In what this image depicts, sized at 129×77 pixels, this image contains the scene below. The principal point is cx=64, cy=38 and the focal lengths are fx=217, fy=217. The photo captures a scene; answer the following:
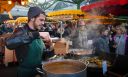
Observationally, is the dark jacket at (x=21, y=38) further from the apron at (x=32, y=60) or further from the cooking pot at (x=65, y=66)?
the cooking pot at (x=65, y=66)

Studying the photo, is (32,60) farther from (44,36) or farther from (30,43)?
(44,36)

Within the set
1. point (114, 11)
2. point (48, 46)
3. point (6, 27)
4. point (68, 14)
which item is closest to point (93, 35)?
point (114, 11)

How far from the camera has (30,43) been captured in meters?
2.30

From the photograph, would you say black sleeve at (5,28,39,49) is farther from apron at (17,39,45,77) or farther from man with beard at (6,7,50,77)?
apron at (17,39,45,77)

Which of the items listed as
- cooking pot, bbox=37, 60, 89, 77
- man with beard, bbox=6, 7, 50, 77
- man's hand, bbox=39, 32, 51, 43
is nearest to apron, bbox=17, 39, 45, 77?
man with beard, bbox=6, 7, 50, 77

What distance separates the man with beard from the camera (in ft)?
7.23

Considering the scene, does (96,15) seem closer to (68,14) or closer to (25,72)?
(68,14)

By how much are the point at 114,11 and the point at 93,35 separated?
1093 mm

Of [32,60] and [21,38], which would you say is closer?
[21,38]

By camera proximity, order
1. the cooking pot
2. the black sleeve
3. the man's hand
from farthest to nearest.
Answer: the man's hand, the black sleeve, the cooking pot

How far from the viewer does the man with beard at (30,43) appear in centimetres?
221

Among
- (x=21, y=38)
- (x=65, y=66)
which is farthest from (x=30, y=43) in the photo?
(x=65, y=66)

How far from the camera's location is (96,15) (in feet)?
25.3

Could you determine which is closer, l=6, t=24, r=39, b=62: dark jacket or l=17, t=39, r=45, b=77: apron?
l=6, t=24, r=39, b=62: dark jacket
